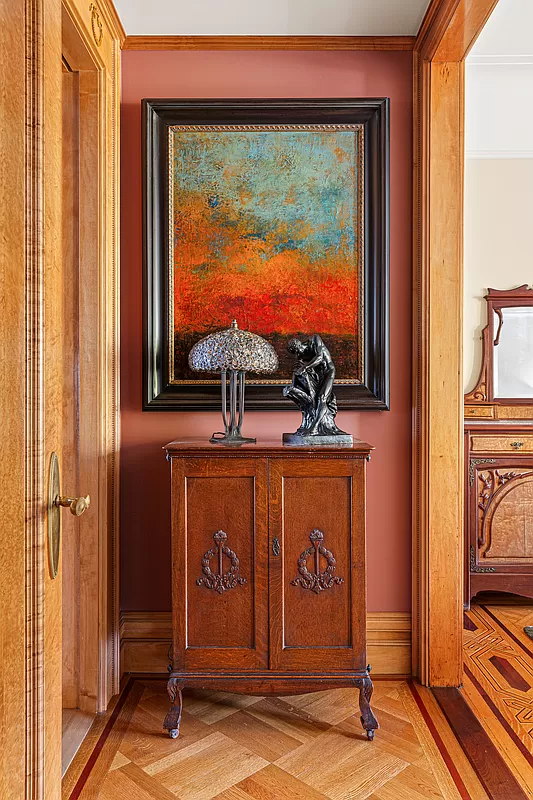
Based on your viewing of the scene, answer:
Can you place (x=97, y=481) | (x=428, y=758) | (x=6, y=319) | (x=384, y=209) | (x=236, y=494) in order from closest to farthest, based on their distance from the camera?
(x=6, y=319)
(x=428, y=758)
(x=236, y=494)
(x=97, y=481)
(x=384, y=209)

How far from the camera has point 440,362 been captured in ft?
7.67

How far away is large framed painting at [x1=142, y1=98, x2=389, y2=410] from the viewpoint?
94.6 inches

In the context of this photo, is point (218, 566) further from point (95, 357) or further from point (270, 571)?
point (95, 357)

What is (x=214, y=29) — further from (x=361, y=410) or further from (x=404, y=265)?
(x=361, y=410)

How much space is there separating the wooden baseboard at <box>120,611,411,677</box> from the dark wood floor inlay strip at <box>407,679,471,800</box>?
0.11 meters

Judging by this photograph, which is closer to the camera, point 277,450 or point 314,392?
point 277,450

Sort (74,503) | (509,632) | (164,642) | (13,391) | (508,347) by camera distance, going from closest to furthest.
Result: (13,391) → (74,503) → (164,642) → (509,632) → (508,347)

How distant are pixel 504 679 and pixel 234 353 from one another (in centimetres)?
178

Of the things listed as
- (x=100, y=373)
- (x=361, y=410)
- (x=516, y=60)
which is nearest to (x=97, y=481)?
(x=100, y=373)

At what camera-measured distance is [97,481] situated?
220 centimetres

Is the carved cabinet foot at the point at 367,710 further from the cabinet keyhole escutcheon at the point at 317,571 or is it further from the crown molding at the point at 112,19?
the crown molding at the point at 112,19

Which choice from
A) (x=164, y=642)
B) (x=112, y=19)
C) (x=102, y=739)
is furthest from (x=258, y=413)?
(x=112, y=19)

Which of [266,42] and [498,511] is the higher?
[266,42]

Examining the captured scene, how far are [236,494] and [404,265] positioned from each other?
4.00 ft
